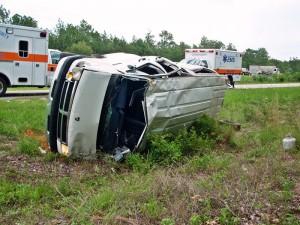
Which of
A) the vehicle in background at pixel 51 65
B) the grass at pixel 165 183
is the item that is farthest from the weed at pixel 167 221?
the vehicle in background at pixel 51 65

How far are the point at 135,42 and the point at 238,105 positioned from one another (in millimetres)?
57235

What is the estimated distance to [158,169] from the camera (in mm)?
5609

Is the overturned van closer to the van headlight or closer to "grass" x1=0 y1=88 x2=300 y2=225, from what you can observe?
the van headlight

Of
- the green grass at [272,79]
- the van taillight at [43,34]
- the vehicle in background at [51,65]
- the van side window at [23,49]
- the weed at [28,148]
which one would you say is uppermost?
the van taillight at [43,34]

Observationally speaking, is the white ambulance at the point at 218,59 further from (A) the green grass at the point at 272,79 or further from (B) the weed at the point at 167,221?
(B) the weed at the point at 167,221

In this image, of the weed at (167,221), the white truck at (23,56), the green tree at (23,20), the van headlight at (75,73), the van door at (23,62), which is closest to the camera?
the weed at (167,221)

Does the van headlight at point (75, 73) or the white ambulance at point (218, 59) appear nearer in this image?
the van headlight at point (75, 73)

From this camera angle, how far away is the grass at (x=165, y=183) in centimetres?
381

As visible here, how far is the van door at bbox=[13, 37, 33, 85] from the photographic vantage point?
1520cm

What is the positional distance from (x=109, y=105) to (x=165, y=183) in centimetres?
203

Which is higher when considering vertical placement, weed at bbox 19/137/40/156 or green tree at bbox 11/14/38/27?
green tree at bbox 11/14/38/27

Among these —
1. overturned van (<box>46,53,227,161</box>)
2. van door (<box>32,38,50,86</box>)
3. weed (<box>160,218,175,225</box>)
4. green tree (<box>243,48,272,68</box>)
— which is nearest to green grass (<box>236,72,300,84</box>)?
van door (<box>32,38,50,86</box>)

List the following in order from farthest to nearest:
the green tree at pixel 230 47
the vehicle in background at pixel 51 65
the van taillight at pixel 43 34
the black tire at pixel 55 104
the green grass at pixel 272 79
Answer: the green tree at pixel 230 47, the green grass at pixel 272 79, the vehicle in background at pixel 51 65, the van taillight at pixel 43 34, the black tire at pixel 55 104

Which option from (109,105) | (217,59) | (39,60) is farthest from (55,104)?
(217,59)
